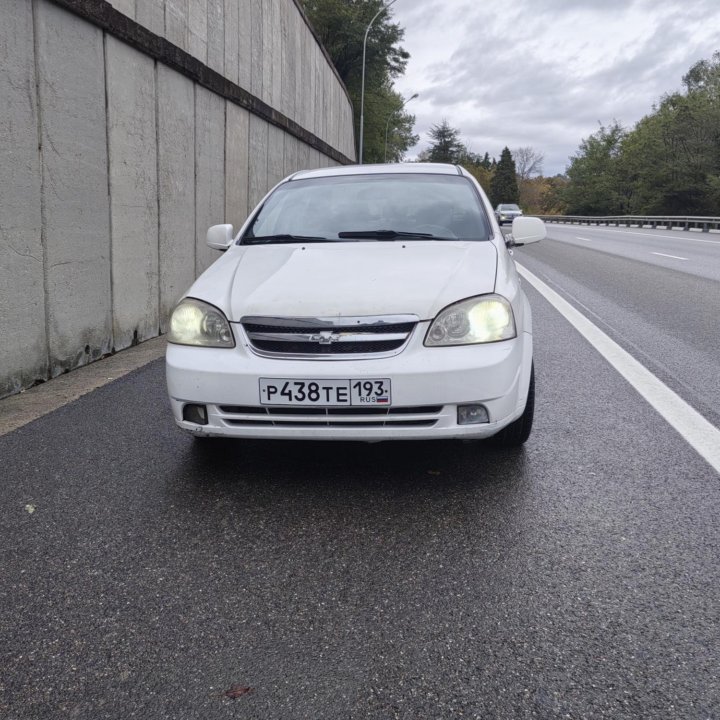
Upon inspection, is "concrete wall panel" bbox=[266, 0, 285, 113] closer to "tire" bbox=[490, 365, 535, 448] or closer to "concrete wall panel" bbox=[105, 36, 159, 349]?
"concrete wall panel" bbox=[105, 36, 159, 349]

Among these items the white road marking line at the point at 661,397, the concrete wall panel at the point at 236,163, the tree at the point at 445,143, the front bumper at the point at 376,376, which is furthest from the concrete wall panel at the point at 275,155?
the tree at the point at 445,143

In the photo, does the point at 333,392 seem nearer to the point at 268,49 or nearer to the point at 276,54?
the point at 268,49

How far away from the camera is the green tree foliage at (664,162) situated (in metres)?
57.3

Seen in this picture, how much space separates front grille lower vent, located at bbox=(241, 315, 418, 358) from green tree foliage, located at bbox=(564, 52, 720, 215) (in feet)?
186

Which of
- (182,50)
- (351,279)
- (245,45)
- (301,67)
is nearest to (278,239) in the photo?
(351,279)

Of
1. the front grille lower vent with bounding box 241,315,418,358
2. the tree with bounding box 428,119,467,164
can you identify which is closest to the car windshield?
the front grille lower vent with bounding box 241,315,418,358

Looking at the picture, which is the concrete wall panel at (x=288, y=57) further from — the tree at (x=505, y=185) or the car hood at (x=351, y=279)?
the tree at (x=505, y=185)

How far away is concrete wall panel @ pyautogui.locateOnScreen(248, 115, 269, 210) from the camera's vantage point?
36.8ft

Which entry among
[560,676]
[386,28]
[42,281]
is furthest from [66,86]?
[386,28]

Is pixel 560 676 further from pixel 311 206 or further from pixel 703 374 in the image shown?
pixel 703 374

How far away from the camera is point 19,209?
15.8 ft

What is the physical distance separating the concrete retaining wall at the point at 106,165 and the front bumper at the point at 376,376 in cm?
229

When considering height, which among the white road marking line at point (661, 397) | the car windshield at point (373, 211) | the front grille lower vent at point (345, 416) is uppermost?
the car windshield at point (373, 211)

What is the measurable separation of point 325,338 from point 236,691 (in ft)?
5.01
